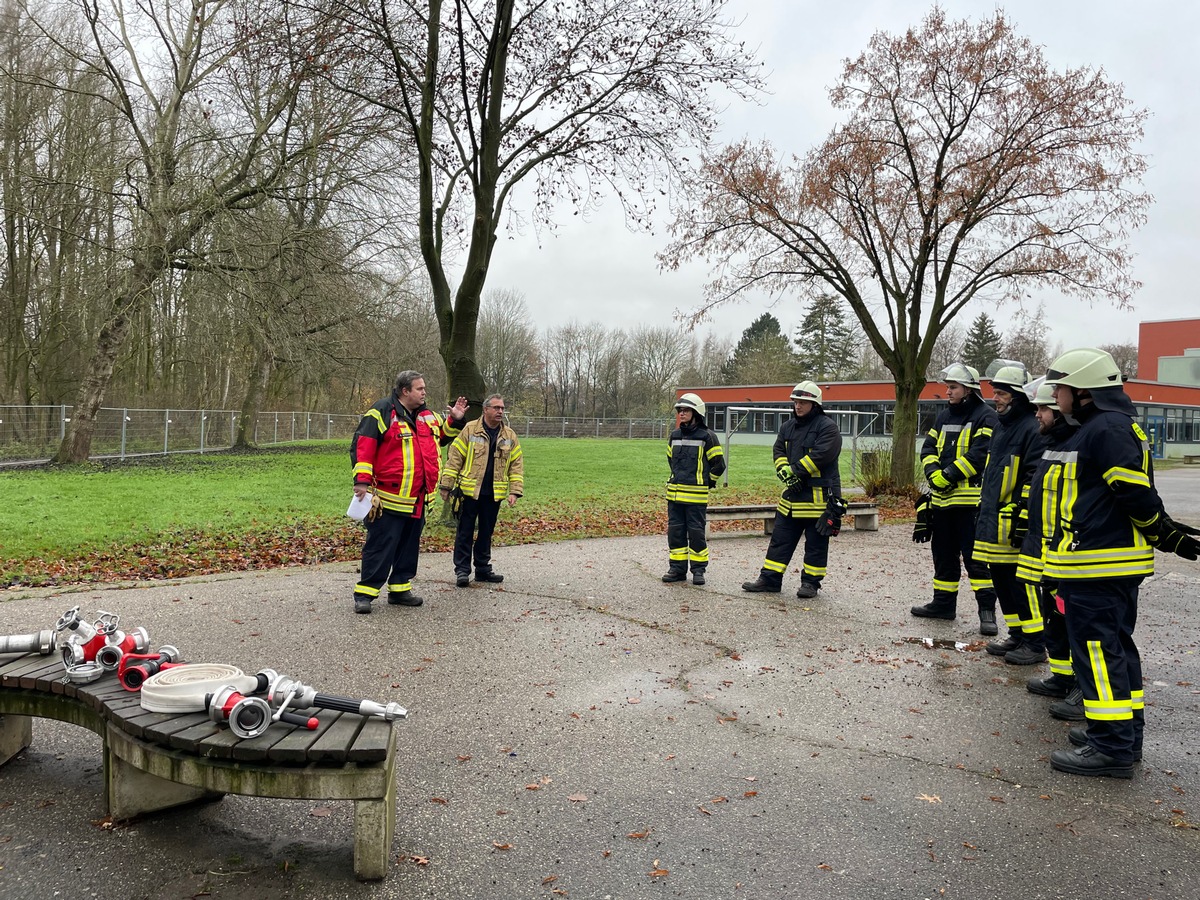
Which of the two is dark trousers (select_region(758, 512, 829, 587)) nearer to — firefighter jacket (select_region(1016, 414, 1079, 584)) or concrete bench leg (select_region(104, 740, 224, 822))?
firefighter jacket (select_region(1016, 414, 1079, 584))

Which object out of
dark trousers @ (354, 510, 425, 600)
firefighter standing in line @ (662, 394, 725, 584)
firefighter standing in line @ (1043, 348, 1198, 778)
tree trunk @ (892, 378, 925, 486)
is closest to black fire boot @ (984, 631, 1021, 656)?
firefighter standing in line @ (1043, 348, 1198, 778)

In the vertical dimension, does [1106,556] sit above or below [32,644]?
above

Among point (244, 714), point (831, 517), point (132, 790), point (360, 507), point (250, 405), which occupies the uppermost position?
point (250, 405)

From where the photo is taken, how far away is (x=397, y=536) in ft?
23.2

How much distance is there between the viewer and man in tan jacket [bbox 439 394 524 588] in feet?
26.8

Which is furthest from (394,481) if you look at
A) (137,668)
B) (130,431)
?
(130,431)

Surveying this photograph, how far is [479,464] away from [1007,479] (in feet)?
15.2

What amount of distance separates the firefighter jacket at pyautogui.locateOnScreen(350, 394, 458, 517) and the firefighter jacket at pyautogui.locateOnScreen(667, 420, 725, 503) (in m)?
2.58

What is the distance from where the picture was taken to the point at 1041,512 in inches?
192

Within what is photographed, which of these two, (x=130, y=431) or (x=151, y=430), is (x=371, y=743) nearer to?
(x=130, y=431)

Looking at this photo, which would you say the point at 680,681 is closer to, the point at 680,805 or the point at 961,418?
the point at 680,805

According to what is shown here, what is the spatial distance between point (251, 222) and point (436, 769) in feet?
58.1

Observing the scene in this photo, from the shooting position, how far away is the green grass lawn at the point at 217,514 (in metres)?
9.34

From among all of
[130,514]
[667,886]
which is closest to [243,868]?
[667,886]
